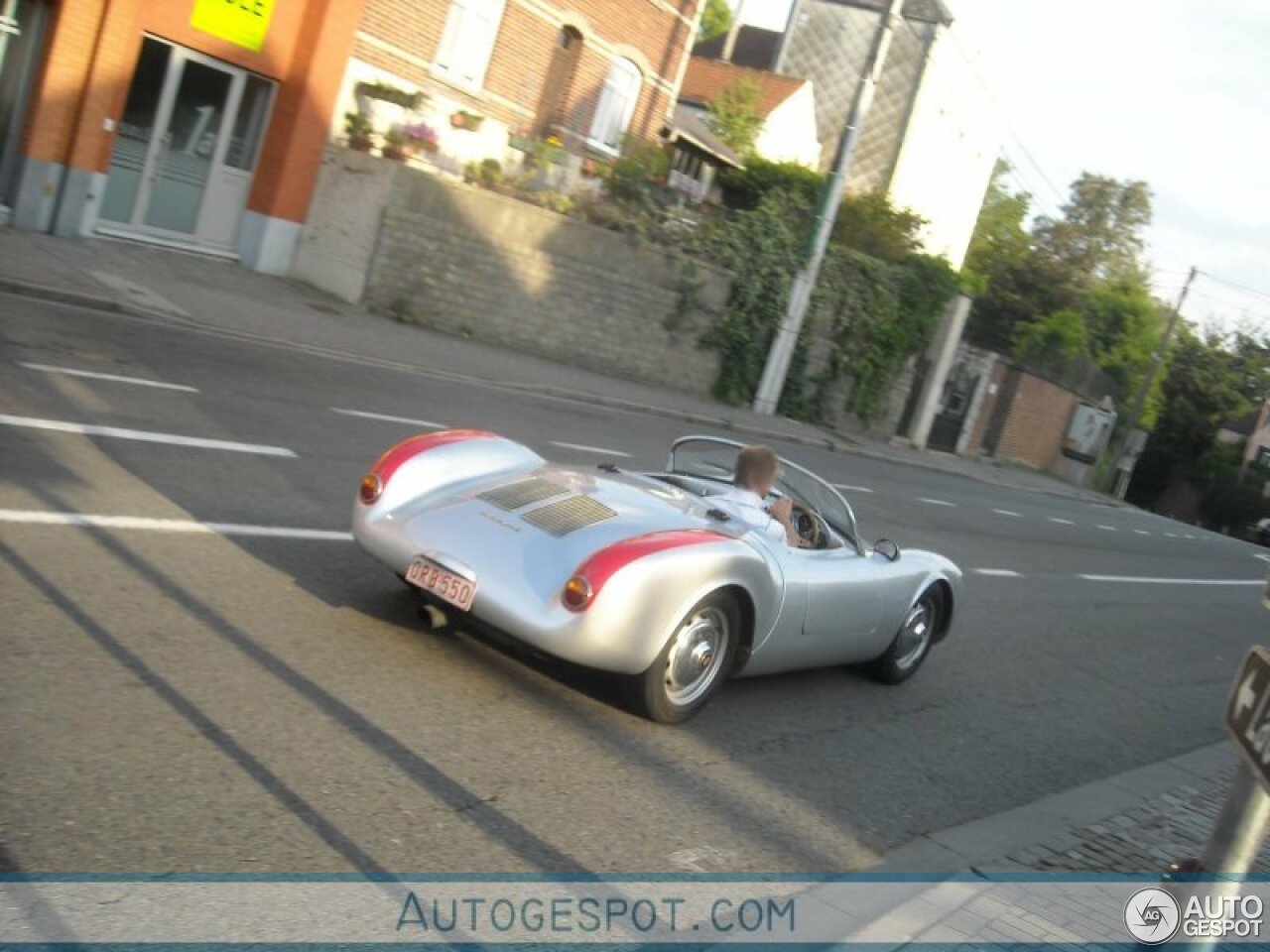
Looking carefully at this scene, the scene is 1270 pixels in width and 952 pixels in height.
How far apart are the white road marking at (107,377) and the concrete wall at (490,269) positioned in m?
9.90

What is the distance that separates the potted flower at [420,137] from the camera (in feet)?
68.9

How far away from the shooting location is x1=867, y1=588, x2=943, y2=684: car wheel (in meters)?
7.81

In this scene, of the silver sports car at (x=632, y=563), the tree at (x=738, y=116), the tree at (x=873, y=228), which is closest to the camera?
the silver sports car at (x=632, y=563)

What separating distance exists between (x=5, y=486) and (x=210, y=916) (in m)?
4.03

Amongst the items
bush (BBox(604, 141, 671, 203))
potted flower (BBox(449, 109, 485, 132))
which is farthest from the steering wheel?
bush (BBox(604, 141, 671, 203))

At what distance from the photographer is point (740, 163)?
110 feet

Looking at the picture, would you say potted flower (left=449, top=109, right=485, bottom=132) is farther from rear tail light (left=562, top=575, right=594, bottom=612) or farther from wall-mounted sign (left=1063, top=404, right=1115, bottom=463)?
wall-mounted sign (left=1063, top=404, right=1115, bottom=463)

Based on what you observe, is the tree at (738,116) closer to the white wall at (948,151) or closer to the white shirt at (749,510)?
the white wall at (948,151)

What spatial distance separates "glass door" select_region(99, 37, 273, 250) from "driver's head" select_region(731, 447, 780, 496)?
14.1 m

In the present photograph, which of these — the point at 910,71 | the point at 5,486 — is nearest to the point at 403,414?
the point at 5,486

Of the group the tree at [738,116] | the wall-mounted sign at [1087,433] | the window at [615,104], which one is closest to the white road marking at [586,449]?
the window at [615,104]

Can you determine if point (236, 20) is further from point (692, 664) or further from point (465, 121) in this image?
point (692, 664)

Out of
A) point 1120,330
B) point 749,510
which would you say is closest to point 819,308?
point 749,510

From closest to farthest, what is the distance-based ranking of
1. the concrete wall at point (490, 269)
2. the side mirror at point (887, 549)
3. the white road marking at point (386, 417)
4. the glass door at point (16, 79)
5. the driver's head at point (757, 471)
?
1. the driver's head at point (757, 471)
2. the side mirror at point (887, 549)
3. the white road marking at point (386, 417)
4. the glass door at point (16, 79)
5. the concrete wall at point (490, 269)
